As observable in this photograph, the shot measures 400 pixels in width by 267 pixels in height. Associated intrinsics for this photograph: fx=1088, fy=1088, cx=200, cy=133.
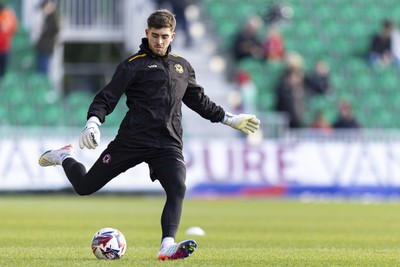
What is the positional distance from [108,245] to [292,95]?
18135 millimetres

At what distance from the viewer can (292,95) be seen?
27.1m

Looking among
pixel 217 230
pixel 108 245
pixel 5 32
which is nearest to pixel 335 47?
pixel 5 32

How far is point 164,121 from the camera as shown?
9539 millimetres

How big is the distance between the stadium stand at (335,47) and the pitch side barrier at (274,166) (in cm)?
248

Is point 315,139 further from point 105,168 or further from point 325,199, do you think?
point 105,168

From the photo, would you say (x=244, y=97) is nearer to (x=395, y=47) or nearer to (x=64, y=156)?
(x=395, y=47)

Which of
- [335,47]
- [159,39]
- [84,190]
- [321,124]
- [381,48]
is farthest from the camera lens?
[335,47]

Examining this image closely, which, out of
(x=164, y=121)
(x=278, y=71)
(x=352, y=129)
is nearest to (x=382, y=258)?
(x=164, y=121)

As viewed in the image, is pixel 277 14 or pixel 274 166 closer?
pixel 274 166

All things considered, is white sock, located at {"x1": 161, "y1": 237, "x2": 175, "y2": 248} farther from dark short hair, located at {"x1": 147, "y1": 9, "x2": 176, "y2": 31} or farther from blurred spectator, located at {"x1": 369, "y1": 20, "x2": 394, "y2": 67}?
blurred spectator, located at {"x1": 369, "y1": 20, "x2": 394, "y2": 67}

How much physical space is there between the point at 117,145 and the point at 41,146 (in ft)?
49.3

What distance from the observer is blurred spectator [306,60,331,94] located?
2834cm

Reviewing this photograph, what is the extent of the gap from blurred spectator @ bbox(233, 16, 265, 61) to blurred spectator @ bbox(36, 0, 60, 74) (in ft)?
15.8

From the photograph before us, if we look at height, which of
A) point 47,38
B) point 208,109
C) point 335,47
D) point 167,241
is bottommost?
point 335,47
